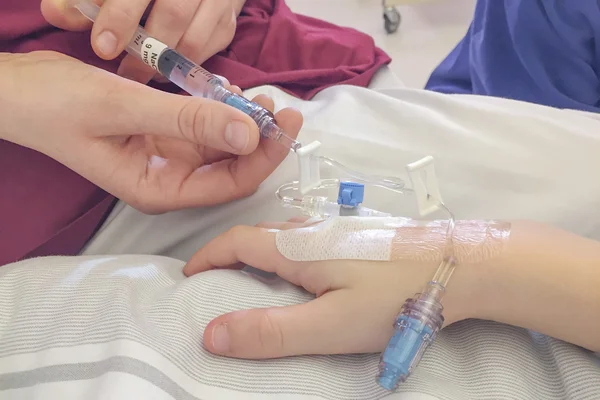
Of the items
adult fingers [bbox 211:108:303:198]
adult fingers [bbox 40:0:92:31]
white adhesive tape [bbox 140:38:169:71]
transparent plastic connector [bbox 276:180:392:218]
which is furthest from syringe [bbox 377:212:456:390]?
adult fingers [bbox 40:0:92:31]

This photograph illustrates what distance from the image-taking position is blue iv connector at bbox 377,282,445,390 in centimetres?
47

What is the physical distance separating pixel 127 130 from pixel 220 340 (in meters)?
0.27

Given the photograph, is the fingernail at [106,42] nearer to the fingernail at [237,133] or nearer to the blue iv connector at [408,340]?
the fingernail at [237,133]

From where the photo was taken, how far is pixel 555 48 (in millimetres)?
805

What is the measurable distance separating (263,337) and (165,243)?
26cm

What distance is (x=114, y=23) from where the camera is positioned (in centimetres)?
65

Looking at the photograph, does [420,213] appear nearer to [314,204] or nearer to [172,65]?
[314,204]

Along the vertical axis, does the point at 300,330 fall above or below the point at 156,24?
below

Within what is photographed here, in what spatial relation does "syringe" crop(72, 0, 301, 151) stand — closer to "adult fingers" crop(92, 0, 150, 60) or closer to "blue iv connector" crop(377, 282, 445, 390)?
"adult fingers" crop(92, 0, 150, 60)

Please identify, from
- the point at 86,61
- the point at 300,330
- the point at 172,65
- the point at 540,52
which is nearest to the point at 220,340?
the point at 300,330

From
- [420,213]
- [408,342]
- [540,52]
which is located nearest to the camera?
[408,342]

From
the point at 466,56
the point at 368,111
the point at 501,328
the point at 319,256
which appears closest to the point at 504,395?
the point at 501,328

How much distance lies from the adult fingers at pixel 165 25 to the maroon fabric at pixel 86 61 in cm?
4

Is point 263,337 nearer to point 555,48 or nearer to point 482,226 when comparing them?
point 482,226
